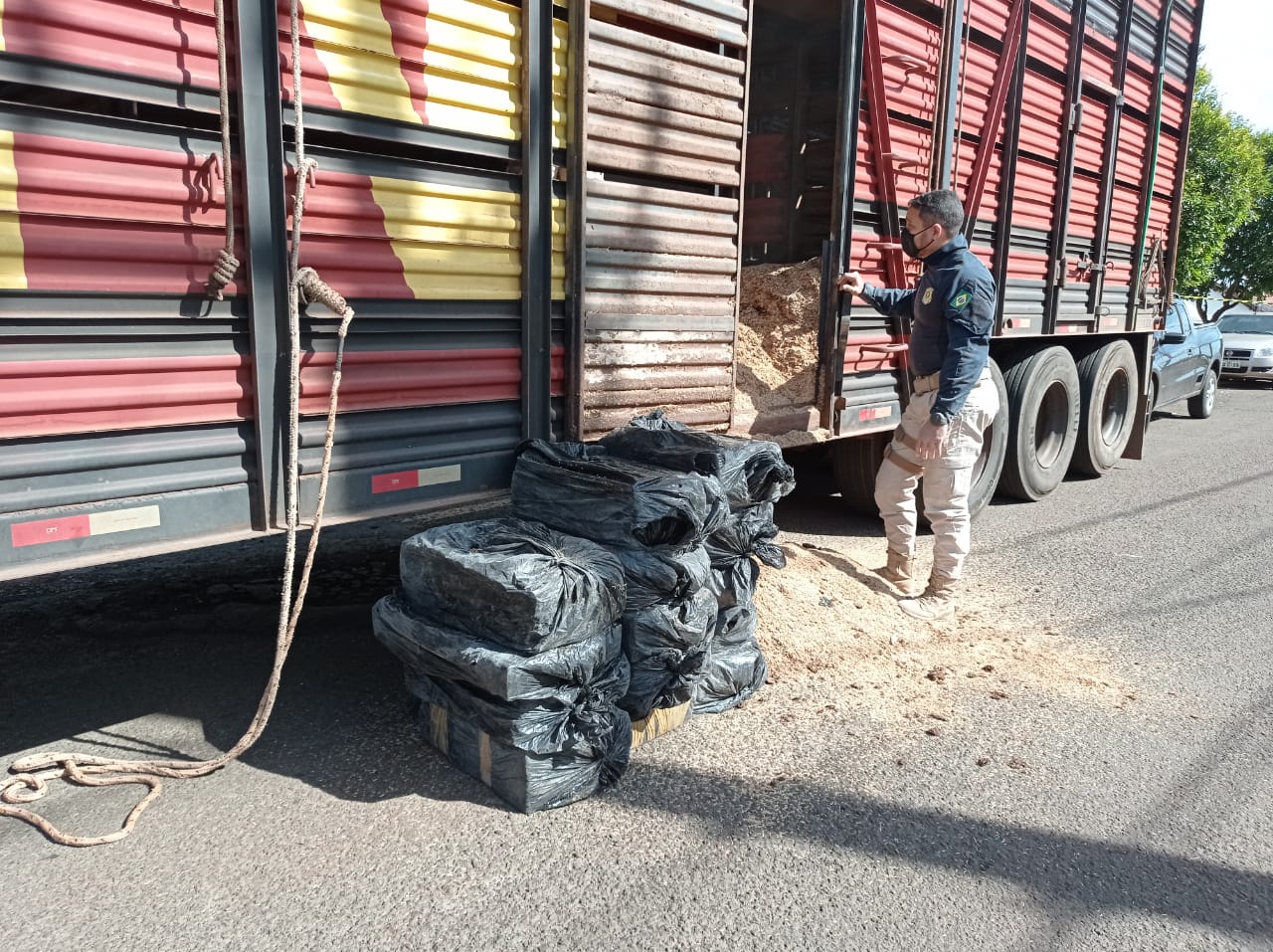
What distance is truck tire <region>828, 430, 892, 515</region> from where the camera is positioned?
6.22 m

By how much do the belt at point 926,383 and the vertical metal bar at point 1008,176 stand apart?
1683 millimetres

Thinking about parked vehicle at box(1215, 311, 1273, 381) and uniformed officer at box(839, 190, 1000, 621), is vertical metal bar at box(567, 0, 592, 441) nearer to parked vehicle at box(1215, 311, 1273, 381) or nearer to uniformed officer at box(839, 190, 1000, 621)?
uniformed officer at box(839, 190, 1000, 621)

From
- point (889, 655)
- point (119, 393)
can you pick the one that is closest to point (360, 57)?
point (119, 393)

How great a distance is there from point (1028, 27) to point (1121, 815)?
5094mm

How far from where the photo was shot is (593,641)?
9.75 ft

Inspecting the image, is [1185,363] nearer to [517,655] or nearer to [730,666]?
[730,666]

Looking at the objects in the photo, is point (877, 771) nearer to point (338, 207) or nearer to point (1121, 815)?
point (1121, 815)

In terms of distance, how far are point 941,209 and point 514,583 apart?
9.84 feet

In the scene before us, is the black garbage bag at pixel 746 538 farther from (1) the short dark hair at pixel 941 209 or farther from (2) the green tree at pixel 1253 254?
(2) the green tree at pixel 1253 254

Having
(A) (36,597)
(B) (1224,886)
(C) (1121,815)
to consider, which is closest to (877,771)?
(C) (1121,815)

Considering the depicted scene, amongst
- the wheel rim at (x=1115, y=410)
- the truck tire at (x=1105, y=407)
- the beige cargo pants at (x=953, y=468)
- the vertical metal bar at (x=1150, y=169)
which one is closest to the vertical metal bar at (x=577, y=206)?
the beige cargo pants at (x=953, y=468)

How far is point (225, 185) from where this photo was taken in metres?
2.71

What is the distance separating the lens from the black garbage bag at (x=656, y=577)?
3.17 meters

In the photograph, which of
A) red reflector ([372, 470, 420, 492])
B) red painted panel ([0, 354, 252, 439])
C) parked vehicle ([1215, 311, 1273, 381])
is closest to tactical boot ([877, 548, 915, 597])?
red reflector ([372, 470, 420, 492])
